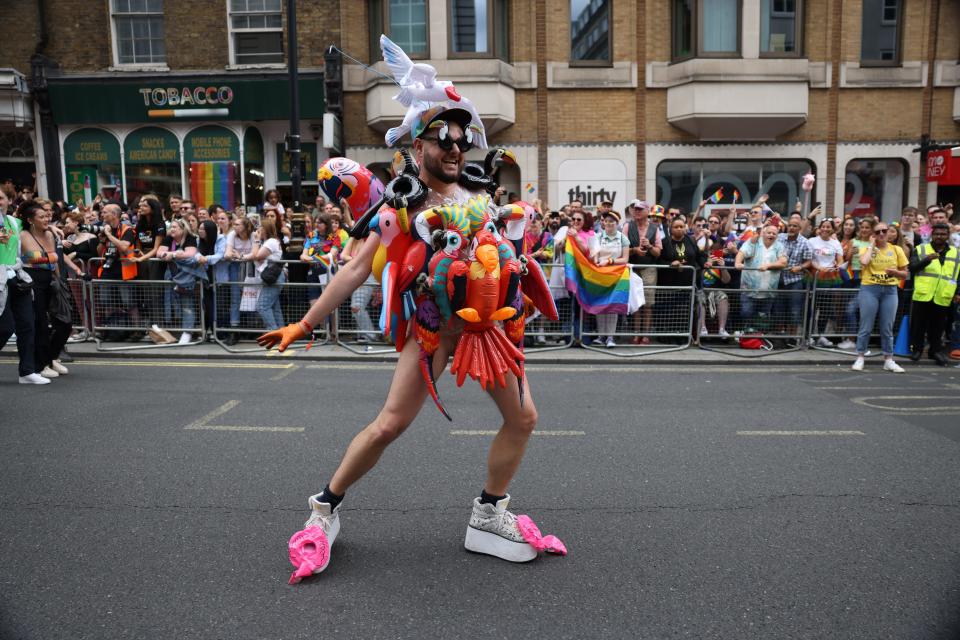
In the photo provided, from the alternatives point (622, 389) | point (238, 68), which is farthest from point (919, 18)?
point (238, 68)

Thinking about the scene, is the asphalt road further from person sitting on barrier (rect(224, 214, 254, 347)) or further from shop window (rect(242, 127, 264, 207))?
shop window (rect(242, 127, 264, 207))

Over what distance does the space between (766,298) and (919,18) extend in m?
11.2

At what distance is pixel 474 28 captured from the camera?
1622 centimetres

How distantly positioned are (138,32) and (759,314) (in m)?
15.4

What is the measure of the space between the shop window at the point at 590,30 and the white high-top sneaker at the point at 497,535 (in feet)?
48.7

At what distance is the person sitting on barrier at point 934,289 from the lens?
358 inches

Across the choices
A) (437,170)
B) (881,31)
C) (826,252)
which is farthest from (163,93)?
(881,31)

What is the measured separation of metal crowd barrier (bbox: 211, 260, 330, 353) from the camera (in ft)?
32.3

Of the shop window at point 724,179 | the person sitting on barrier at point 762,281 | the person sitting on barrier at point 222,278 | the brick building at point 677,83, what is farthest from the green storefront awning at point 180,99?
the person sitting on barrier at point 762,281

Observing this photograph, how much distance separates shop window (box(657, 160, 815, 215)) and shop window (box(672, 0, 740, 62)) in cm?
247

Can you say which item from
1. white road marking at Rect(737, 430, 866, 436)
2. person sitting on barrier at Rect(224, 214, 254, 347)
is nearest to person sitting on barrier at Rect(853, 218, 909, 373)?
white road marking at Rect(737, 430, 866, 436)

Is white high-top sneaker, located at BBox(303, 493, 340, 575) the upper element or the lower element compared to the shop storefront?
lower

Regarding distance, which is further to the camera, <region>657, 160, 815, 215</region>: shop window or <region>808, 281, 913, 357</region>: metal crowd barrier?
<region>657, 160, 815, 215</region>: shop window

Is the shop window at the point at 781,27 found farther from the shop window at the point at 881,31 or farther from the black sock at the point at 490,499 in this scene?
the black sock at the point at 490,499
